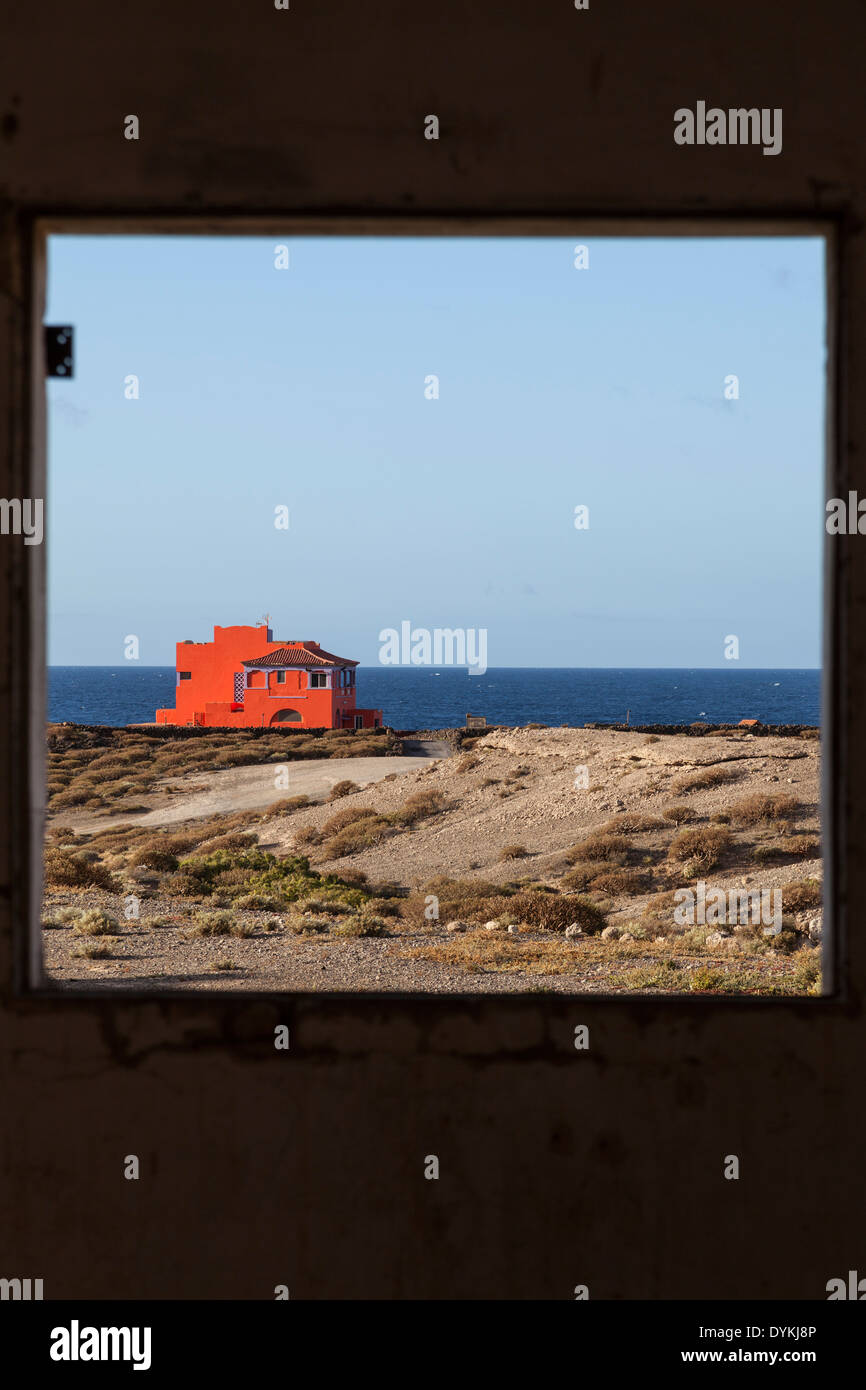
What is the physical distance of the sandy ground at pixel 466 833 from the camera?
13.6 meters

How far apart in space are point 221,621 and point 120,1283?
86.9 metres

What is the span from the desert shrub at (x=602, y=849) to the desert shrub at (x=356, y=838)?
6263 mm

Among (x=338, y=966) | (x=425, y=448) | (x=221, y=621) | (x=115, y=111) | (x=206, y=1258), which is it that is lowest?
(x=338, y=966)

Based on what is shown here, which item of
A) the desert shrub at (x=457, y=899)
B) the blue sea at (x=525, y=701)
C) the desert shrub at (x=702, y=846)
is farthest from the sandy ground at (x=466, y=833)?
the blue sea at (x=525, y=701)

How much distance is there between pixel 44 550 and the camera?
102 inches

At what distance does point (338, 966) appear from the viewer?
48.8 feet

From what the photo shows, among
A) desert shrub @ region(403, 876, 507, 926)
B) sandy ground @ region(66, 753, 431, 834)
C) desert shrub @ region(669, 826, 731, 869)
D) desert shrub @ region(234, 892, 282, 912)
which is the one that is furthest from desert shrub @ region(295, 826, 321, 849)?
desert shrub @ region(669, 826, 731, 869)

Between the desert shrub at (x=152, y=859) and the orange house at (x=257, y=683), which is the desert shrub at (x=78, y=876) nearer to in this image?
the desert shrub at (x=152, y=859)

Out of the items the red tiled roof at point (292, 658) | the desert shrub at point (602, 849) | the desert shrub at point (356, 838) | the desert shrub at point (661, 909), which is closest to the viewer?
the desert shrub at point (661, 909)

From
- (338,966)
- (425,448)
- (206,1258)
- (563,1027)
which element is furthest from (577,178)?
(425,448)

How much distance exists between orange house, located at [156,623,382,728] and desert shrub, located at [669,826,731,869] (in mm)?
26323

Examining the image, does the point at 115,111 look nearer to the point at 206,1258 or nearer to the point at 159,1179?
the point at 159,1179

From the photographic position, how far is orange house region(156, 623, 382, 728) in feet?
154

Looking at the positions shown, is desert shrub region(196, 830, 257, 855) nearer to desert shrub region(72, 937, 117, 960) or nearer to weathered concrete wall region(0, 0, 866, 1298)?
desert shrub region(72, 937, 117, 960)
